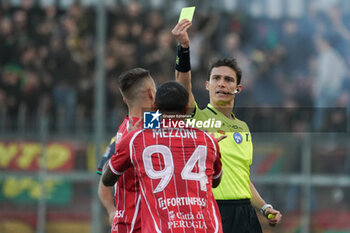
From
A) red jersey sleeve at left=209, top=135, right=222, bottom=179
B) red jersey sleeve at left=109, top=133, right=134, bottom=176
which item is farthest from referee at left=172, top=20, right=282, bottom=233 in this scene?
red jersey sleeve at left=109, top=133, right=134, bottom=176

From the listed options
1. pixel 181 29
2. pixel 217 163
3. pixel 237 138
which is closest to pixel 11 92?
pixel 237 138

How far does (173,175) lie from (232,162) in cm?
142

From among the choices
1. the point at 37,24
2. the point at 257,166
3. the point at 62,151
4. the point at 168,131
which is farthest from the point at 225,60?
the point at 37,24

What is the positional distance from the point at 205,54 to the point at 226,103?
4670 millimetres

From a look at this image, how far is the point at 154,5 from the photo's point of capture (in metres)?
10.6

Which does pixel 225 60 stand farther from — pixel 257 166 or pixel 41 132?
pixel 41 132

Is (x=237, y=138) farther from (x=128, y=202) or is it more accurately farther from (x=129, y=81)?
(x=128, y=202)

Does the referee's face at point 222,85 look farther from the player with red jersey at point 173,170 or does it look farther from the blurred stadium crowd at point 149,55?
the blurred stadium crowd at point 149,55

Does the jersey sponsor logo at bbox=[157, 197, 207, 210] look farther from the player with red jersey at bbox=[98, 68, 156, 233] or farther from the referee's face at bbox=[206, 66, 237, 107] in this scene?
the referee's face at bbox=[206, 66, 237, 107]

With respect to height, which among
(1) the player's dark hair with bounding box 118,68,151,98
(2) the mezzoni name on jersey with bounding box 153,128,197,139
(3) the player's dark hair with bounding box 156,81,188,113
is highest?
(1) the player's dark hair with bounding box 118,68,151,98

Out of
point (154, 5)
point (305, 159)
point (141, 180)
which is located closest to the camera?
point (141, 180)

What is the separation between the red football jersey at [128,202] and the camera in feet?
16.2

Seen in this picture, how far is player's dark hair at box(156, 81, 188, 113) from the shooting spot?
4.34m

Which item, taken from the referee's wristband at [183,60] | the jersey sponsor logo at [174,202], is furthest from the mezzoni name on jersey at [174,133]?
the referee's wristband at [183,60]
